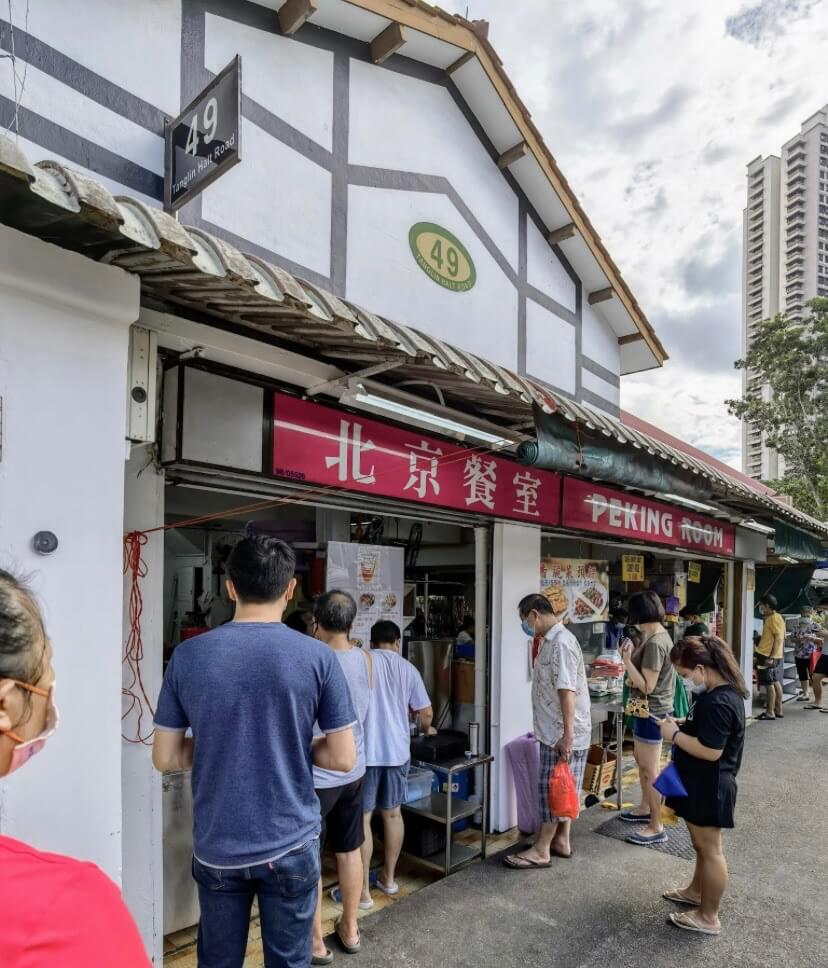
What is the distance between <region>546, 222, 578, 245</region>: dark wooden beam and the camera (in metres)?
6.95

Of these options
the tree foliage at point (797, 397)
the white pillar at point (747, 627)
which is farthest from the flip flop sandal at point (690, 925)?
the tree foliage at point (797, 397)

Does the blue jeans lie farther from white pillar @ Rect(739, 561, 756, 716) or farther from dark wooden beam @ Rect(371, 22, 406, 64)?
white pillar @ Rect(739, 561, 756, 716)

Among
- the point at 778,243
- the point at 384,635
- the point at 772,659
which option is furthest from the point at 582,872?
the point at 778,243

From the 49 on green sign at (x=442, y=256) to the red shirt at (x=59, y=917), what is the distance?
16.9 ft

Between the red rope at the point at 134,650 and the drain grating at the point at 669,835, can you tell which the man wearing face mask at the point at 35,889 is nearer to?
the red rope at the point at 134,650

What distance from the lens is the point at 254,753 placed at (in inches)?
89.1

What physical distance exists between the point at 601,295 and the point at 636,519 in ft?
8.50

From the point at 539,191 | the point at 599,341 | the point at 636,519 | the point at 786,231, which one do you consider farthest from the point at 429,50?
the point at 786,231

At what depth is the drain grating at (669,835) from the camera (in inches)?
197

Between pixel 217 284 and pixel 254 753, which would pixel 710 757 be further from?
pixel 217 284

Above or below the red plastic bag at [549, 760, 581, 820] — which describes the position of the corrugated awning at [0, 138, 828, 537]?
above

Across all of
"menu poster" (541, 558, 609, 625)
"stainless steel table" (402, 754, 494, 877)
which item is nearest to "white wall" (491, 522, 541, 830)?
"stainless steel table" (402, 754, 494, 877)

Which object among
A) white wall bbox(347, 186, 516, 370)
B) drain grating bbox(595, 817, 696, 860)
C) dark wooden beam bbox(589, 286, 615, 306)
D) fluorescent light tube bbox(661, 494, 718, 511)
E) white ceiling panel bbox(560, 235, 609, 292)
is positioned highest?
white ceiling panel bbox(560, 235, 609, 292)

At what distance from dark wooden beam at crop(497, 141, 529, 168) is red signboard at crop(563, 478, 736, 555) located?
3.14m
